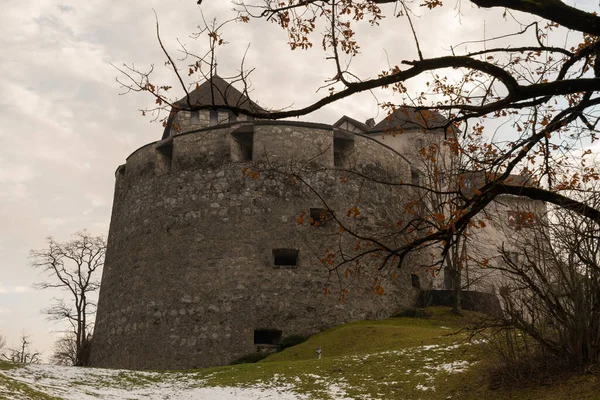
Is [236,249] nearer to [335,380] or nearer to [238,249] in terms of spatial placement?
[238,249]

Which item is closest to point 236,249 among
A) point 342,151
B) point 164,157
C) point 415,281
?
point 164,157

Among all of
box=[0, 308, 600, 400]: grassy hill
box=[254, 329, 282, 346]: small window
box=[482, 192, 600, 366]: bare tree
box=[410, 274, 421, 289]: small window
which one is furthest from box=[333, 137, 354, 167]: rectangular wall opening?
box=[482, 192, 600, 366]: bare tree

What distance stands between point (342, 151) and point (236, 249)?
482 cm

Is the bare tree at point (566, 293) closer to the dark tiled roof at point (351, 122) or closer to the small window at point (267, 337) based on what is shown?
the small window at point (267, 337)

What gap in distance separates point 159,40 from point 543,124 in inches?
161

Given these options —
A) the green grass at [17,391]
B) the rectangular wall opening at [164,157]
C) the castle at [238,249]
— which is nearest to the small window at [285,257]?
the castle at [238,249]

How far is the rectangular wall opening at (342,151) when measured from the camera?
66.7 ft

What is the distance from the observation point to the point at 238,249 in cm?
1827

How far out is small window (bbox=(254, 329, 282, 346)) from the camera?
17391 millimetres

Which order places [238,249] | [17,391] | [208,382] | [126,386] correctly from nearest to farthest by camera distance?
[17,391] < [126,386] < [208,382] < [238,249]

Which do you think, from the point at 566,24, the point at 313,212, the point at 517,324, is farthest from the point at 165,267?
the point at 566,24

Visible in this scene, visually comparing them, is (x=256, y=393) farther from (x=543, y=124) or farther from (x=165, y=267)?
(x=165, y=267)

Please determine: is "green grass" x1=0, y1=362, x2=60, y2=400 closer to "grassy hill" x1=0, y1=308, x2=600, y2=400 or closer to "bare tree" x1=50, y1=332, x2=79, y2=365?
"grassy hill" x1=0, y1=308, x2=600, y2=400

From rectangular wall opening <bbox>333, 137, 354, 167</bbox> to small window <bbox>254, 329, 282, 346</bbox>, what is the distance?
5.61 m
